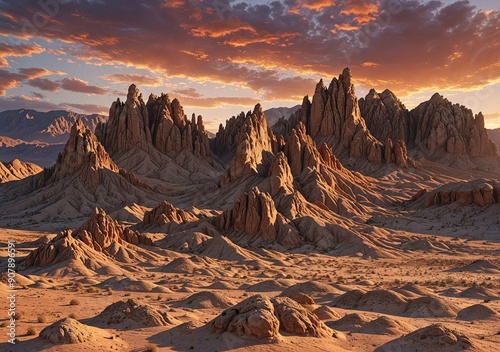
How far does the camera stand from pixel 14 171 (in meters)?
176

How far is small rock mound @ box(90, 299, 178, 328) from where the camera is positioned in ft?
81.5

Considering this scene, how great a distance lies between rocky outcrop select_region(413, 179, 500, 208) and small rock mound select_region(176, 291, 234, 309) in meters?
90.9

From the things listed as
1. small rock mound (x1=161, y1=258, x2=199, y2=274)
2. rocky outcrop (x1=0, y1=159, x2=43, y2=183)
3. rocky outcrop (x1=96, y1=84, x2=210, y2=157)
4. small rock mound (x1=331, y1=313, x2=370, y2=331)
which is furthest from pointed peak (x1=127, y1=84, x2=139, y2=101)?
small rock mound (x1=331, y1=313, x2=370, y2=331)

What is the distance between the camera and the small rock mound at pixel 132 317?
978 inches

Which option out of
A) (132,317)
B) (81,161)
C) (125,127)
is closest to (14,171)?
(125,127)

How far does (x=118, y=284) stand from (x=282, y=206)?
169ft

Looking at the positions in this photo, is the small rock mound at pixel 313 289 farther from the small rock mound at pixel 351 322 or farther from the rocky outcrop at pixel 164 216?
the rocky outcrop at pixel 164 216

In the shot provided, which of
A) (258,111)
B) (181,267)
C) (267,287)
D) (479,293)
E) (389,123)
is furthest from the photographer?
(389,123)

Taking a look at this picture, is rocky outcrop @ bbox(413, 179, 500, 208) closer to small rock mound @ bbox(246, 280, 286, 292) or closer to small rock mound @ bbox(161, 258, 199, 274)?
small rock mound @ bbox(161, 258, 199, 274)

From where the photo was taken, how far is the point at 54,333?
2009 centimetres

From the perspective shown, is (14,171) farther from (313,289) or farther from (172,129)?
(313,289)

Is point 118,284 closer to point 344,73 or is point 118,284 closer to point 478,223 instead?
point 478,223

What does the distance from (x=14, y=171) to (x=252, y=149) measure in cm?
11268

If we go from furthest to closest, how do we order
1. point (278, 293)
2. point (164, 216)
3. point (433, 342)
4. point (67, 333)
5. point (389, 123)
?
point (389, 123) → point (164, 216) → point (278, 293) → point (433, 342) → point (67, 333)
